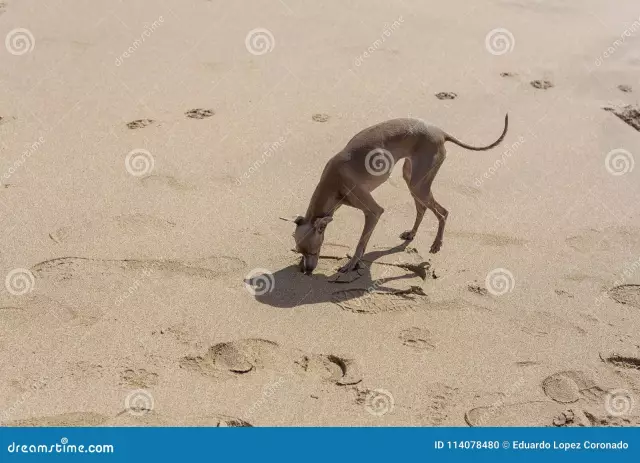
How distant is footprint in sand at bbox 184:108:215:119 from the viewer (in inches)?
400

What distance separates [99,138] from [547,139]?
6.23 metres

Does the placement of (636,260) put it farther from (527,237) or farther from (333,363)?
(333,363)

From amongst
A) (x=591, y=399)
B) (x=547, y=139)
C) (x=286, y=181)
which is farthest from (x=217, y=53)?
(x=591, y=399)

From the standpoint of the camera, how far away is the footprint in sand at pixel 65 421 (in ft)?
17.9

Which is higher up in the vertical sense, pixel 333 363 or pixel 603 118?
pixel 603 118

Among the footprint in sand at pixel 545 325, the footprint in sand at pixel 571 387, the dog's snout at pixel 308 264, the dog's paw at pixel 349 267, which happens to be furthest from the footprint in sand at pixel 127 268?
the footprint in sand at pixel 571 387

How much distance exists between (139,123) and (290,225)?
308 cm

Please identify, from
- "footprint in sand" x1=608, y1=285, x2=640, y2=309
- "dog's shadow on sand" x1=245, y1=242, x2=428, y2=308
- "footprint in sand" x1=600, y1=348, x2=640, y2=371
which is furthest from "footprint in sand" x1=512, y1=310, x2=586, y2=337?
"dog's shadow on sand" x1=245, y1=242, x2=428, y2=308

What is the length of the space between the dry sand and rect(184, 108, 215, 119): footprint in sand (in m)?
0.13

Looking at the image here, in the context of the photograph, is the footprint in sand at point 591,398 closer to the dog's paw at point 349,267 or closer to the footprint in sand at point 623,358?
the footprint in sand at point 623,358

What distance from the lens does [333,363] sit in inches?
251

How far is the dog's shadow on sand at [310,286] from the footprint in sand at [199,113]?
3530 millimetres

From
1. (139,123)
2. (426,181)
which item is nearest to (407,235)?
(426,181)

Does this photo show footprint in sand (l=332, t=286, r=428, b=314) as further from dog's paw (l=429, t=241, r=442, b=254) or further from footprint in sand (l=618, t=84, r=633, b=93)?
footprint in sand (l=618, t=84, r=633, b=93)
